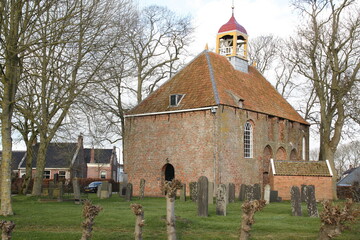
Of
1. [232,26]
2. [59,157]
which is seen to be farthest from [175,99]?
[59,157]

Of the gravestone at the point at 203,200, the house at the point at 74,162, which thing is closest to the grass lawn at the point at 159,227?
the gravestone at the point at 203,200

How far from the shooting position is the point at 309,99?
38.3 metres

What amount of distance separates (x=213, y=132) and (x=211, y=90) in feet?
9.68

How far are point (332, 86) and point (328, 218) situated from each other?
65.4 ft

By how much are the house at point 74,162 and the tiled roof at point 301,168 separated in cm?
2541

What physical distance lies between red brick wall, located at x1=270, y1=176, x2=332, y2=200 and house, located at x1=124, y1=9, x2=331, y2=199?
0.06 m

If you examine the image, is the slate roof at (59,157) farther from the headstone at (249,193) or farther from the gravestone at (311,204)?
the gravestone at (311,204)

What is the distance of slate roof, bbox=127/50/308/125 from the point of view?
85.4 feet

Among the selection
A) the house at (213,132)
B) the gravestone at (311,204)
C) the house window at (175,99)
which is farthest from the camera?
the house window at (175,99)

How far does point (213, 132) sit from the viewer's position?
969 inches

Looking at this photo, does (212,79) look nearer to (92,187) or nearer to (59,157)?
(92,187)

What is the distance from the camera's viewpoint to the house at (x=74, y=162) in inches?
1961

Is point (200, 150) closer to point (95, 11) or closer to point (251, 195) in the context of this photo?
point (251, 195)


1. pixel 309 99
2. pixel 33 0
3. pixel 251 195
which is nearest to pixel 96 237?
pixel 33 0
